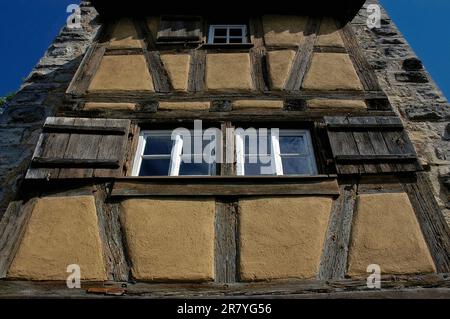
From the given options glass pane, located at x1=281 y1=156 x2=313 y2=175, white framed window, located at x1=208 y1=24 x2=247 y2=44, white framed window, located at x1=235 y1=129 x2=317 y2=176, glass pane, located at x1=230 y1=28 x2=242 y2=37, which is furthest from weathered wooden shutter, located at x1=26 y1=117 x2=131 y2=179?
glass pane, located at x1=230 y1=28 x2=242 y2=37

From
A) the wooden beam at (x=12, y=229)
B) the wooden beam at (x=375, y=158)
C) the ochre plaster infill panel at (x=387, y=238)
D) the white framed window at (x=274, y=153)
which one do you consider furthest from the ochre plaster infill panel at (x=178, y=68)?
the ochre plaster infill panel at (x=387, y=238)

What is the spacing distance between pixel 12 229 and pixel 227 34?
12.9 feet

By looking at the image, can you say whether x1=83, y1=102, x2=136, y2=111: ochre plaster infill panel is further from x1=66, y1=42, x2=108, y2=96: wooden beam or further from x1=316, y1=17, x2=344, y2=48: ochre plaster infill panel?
x1=316, y1=17, x2=344, y2=48: ochre plaster infill panel

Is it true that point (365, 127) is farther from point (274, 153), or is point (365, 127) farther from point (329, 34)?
point (329, 34)

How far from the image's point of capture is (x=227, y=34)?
5926mm

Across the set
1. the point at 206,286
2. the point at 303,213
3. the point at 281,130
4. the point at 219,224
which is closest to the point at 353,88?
the point at 281,130

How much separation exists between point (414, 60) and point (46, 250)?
497cm

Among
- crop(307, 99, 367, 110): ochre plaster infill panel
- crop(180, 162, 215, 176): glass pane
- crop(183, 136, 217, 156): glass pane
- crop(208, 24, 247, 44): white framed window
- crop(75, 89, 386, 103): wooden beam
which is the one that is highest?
crop(208, 24, 247, 44): white framed window

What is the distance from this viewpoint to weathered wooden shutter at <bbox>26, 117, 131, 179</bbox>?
11.9ft

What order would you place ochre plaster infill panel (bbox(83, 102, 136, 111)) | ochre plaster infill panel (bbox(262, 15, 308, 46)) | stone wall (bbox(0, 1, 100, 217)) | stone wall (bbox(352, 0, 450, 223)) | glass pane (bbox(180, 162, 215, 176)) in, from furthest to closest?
ochre plaster infill panel (bbox(262, 15, 308, 46))
ochre plaster infill panel (bbox(83, 102, 136, 111))
stone wall (bbox(0, 1, 100, 217))
stone wall (bbox(352, 0, 450, 223))
glass pane (bbox(180, 162, 215, 176))

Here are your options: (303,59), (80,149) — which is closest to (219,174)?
(80,149)

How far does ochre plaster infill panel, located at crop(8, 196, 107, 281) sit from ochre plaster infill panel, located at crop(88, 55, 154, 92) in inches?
66.2

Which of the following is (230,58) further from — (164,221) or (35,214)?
(35,214)

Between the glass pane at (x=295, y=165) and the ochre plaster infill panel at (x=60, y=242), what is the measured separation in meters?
1.75
